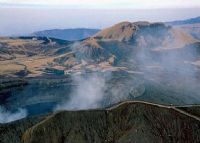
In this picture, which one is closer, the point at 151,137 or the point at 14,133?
the point at 151,137

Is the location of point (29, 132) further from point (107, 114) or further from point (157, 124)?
point (157, 124)

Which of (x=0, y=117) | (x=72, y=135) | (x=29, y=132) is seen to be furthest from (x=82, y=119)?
(x=0, y=117)

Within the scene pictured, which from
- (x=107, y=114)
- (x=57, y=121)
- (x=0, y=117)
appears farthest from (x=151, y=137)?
(x=0, y=117)

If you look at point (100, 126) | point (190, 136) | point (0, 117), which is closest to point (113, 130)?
point (100, 126)

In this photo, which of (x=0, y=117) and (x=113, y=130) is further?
(x=0, y=117)

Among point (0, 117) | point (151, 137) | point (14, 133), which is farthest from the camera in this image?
point (0, 117)

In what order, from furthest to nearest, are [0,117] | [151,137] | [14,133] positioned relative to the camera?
[0,117]
[14,133]
[151,137]

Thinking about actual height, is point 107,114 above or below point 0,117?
above

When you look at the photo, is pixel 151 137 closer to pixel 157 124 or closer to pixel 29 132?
pixel 157 124

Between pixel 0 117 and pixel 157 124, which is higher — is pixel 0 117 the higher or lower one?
the lower one
